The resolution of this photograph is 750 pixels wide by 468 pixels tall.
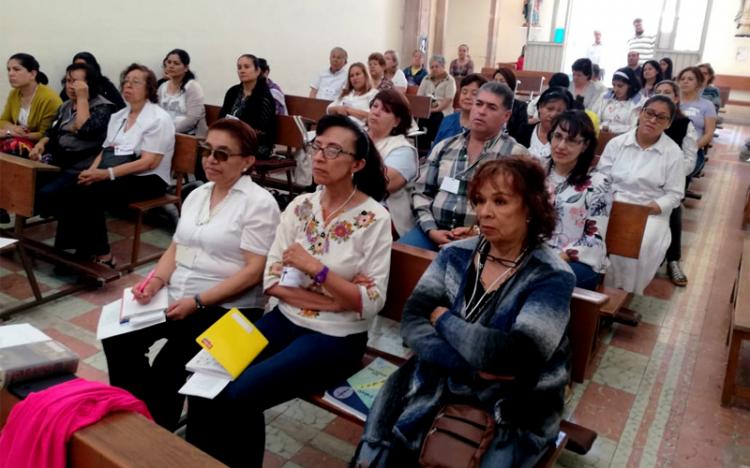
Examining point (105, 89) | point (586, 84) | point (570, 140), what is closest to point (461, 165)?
point (570, 140)

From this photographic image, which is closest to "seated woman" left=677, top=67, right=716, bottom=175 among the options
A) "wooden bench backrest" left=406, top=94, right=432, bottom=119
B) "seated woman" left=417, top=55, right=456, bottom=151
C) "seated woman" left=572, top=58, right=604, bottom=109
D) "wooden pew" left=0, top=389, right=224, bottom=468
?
"seated woman" left=572, top=58, right=604, bottom=109

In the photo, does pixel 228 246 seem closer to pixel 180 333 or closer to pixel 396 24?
pixel 180 333

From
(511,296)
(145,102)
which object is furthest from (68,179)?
(511,296)

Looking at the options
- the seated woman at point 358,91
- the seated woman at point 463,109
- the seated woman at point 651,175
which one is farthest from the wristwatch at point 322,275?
the seated woman at point 358,91

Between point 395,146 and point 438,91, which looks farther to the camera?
point 438,91

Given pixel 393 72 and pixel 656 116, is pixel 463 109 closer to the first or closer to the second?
pixel 656 116

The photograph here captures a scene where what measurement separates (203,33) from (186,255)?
500 cm

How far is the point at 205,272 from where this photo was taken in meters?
2.27

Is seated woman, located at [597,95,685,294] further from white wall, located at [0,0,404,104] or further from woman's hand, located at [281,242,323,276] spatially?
white wall, located at [0,0,404,104]

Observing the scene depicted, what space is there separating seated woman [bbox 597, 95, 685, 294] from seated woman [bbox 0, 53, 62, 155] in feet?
13.0

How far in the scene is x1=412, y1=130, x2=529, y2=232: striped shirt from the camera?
2838mm

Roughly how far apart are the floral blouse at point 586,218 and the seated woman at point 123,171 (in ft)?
8.17

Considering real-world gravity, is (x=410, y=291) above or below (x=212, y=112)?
below

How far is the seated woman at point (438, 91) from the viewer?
7012mm
